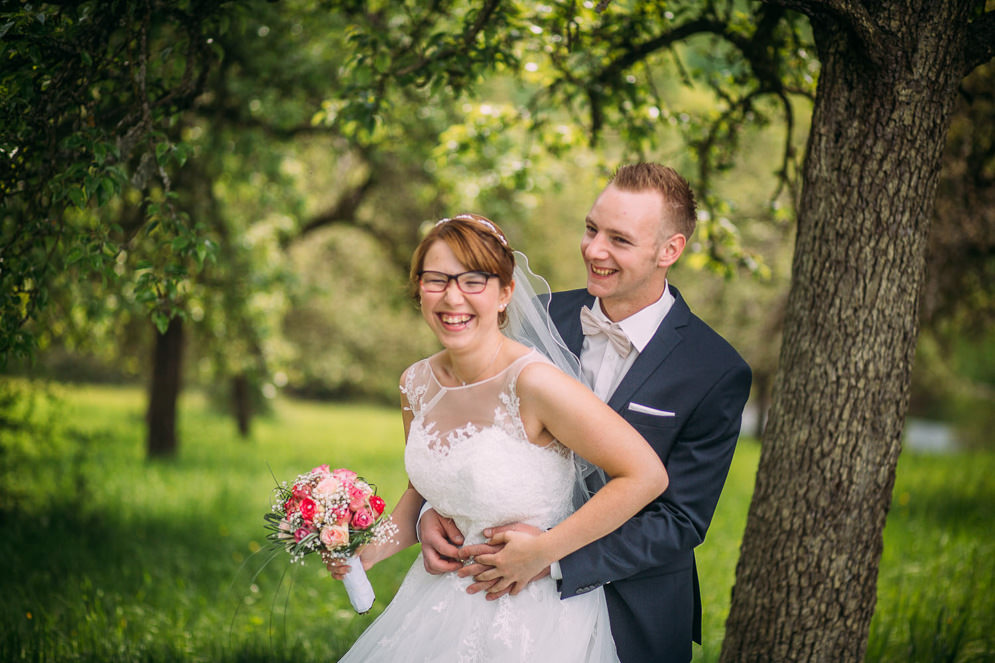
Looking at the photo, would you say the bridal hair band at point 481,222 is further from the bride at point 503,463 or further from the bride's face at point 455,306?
the bride's face at point 455,306

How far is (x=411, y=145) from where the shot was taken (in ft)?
24.9

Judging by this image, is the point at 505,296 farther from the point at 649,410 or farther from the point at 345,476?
the point at 345,476

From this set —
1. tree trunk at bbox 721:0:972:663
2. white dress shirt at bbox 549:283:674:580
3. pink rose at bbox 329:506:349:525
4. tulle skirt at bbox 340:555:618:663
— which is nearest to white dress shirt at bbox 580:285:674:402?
white dress shirt at bbox 549:283:674:580

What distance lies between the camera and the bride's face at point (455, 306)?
235cm

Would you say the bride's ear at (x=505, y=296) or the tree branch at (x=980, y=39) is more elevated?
the tree branch at (x=980, y=39)

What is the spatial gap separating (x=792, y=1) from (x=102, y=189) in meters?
2.73

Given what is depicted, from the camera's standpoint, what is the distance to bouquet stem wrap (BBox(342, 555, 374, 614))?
2527 millimetres

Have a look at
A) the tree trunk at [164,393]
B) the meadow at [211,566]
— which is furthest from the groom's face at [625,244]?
the tree trunk at [164,393]

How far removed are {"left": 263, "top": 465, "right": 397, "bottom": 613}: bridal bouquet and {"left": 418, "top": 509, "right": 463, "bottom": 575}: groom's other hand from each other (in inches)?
7.6

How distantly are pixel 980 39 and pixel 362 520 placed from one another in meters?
3.01

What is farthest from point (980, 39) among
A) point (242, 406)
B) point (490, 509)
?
point (242, 406)

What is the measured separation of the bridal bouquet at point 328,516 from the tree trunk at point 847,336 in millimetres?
1824

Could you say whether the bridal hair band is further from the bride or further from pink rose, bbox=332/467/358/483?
pink rose, bbox=332/467/358/483

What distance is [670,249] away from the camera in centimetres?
262
